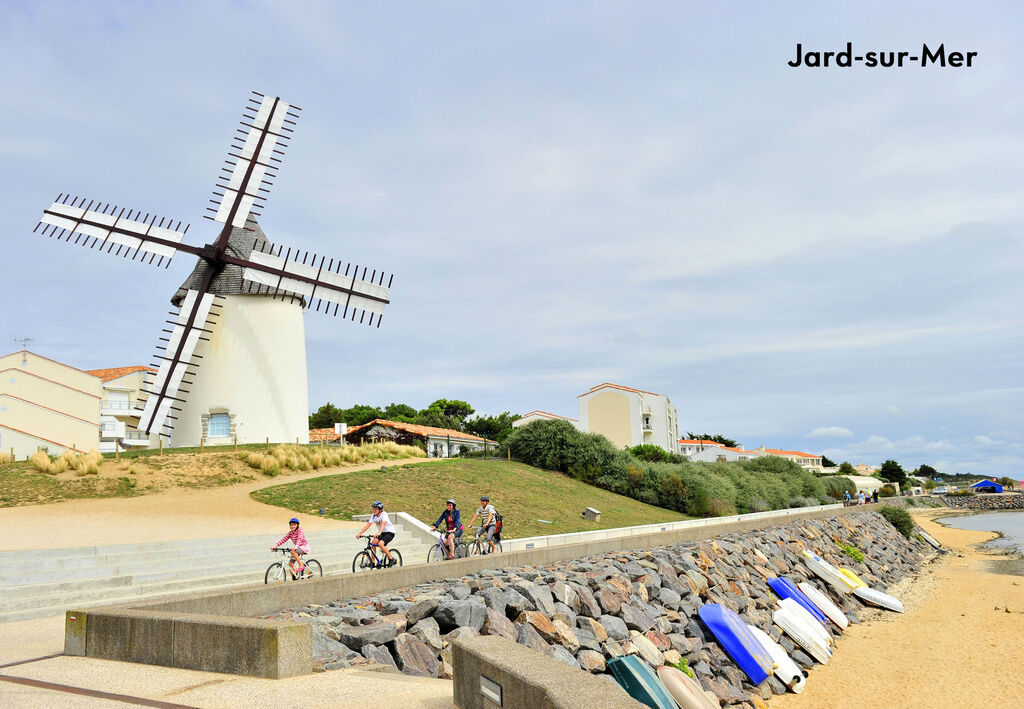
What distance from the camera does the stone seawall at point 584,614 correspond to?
846cm

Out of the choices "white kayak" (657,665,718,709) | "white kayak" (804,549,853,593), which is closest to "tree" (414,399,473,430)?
"white kayak" (804,549,853,593)

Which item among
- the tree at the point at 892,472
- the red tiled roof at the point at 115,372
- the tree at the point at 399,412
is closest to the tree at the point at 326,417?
the tree at the point at 399,412

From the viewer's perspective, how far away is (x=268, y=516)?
22.4 meters

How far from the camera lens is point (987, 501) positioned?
4540 inches

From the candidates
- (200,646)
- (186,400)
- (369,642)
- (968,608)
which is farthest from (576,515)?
(200,646)

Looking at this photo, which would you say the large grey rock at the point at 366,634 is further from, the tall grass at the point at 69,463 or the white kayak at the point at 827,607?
the tall grass at the point at 69,463

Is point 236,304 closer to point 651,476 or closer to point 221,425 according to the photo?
point 221,425

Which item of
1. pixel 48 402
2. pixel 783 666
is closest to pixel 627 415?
pixel 48 402

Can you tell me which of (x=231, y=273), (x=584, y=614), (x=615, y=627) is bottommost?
(x=615, y=627)

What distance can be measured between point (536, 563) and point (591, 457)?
28.8 metres

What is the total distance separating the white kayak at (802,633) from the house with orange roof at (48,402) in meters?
40.9

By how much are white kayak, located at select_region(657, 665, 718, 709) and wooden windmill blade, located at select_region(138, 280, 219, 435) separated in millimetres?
25882

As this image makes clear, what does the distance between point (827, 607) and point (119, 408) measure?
186 feet

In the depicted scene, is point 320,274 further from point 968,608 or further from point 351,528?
point 968,608
